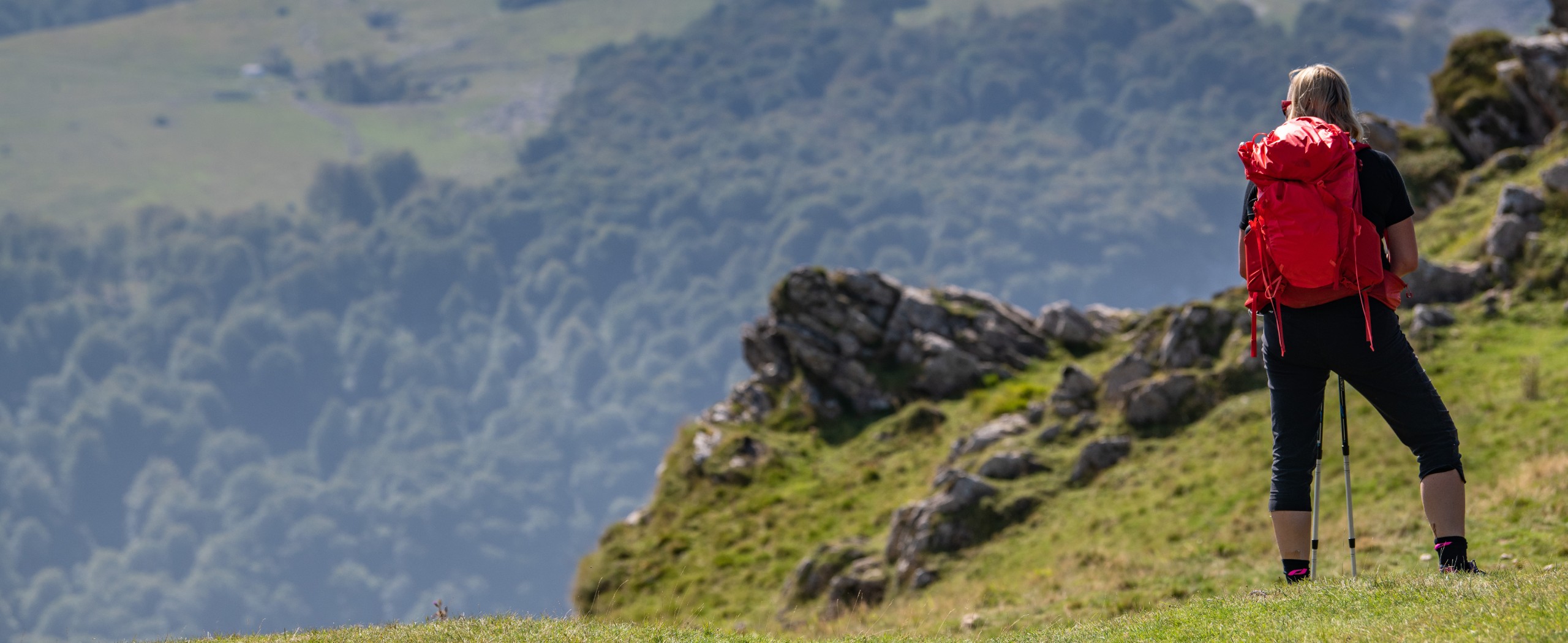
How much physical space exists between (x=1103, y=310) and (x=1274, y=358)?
3465 cm

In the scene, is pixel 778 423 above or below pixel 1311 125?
above

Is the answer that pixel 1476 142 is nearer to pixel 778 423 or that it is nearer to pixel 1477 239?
pixel 1477 239

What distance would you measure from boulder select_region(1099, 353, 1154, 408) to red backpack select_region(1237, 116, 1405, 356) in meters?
21.9

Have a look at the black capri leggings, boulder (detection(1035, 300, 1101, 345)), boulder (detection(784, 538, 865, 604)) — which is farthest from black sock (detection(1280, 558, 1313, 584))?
boulder (detection(1035, 300, 1101, 345))

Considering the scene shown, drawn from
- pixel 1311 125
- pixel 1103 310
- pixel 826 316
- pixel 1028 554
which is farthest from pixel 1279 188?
pixel 1103 310

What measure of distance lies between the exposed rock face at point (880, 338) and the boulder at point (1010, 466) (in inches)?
380

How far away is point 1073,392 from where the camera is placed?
1244 inches

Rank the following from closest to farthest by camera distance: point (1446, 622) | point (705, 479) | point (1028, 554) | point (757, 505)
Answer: point (1446, 622) < point (1028, 554) < point (757, 505) < point (705, 479)

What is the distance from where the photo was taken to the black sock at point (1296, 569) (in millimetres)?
9656

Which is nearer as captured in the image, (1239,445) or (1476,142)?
(1239,445)

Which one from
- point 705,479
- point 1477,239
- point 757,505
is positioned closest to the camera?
point 1477,239

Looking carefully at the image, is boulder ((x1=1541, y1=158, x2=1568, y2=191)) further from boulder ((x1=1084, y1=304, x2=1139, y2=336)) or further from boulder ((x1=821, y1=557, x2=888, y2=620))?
boulder ((x1=821, y1=557, x2=888, y2=620))

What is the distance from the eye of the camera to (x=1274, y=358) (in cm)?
939

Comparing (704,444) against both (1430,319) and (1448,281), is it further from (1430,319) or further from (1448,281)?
(1448,281)
